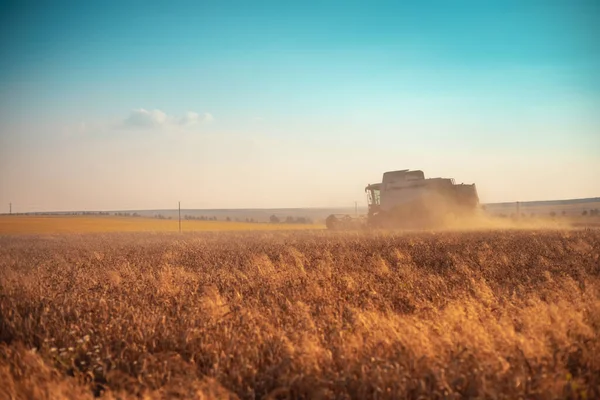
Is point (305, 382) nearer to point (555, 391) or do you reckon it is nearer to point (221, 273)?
point (555, 391)

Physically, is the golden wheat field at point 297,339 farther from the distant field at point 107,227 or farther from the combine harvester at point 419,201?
the distant field at point 107,227

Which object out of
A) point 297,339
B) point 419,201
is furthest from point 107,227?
point 297,339

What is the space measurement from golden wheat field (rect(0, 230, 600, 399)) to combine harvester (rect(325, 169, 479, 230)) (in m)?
19.7

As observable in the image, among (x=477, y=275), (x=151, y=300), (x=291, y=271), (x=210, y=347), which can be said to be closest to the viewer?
(x=210, y=347)

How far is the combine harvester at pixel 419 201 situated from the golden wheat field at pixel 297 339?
1969 centimetres

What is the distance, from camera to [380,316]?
562 centimetres

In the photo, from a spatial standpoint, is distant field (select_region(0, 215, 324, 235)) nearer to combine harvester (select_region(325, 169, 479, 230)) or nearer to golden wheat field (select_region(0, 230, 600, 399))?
combine harvester (select_region(325, 169, 479, 230))

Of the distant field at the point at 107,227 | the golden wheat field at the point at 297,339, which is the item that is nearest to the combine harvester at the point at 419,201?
the distant field at the point at 107,227

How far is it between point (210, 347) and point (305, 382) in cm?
128

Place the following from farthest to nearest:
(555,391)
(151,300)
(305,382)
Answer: (151,300) < (305,382) < (555,391)

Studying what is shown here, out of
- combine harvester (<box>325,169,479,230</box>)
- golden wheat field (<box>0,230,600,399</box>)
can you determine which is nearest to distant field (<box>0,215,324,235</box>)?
combine harvester (<box>325,169,479,230</box>)

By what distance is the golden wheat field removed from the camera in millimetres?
3615

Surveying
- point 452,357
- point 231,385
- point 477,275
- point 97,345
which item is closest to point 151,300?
point 97,345

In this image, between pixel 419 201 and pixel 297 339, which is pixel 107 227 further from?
pixel 297 339
